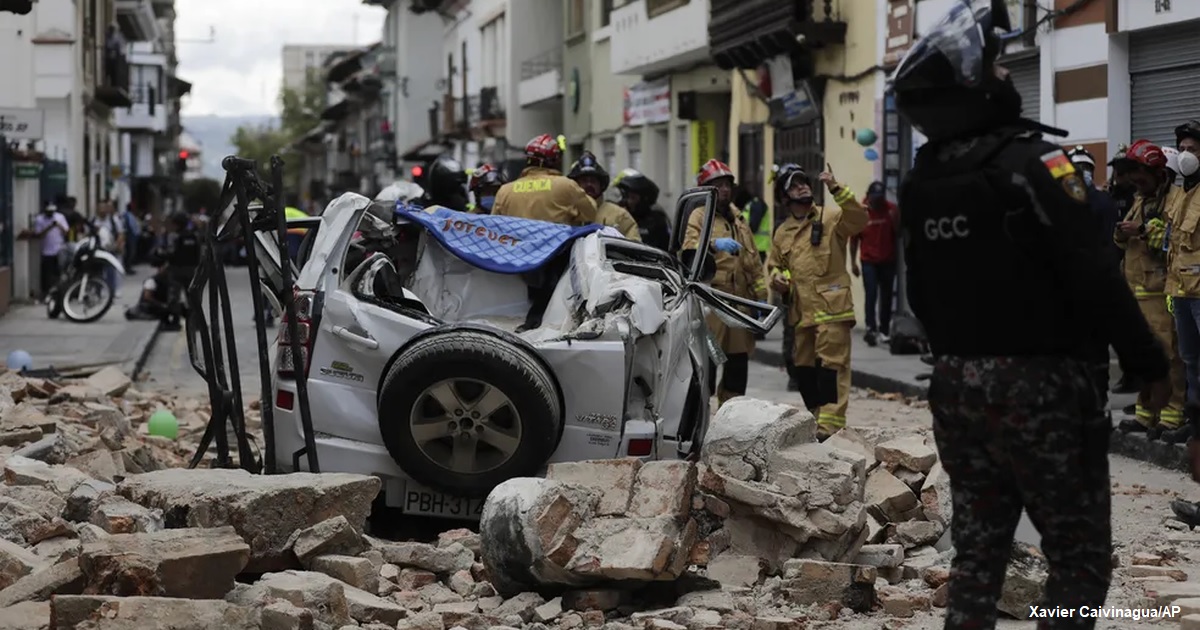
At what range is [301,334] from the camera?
27.2ft

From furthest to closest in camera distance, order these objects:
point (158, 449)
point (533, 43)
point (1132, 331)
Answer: point (533, 43), point (158, 449), point (1132, 331)

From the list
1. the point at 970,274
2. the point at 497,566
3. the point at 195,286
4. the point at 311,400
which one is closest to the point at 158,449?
the point at 195,286

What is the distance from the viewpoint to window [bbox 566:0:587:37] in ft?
127

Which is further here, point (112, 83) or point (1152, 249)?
point (112, 83)

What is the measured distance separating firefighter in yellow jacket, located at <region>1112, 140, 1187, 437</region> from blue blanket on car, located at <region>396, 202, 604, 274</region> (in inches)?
148

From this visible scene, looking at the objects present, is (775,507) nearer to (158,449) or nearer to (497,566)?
(497,566)

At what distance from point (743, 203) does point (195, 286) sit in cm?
1107

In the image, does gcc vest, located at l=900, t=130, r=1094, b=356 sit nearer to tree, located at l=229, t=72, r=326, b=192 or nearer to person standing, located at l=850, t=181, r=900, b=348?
person standing, located at l=850, t=181, r=900, b=348

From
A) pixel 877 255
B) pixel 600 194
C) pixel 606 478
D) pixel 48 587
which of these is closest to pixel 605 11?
pixel 877 255

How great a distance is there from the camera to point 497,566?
6.48m

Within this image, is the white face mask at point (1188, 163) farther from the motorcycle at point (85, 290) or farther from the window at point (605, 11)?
the window at point (605, 11)

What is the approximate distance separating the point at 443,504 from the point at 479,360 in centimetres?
73

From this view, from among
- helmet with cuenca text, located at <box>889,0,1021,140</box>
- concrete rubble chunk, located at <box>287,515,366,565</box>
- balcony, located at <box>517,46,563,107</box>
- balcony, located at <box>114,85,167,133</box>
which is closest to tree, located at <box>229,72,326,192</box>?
balcony, located at <box>114,85,167,133</box>

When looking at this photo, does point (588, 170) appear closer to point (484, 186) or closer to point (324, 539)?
point (484, 186)
